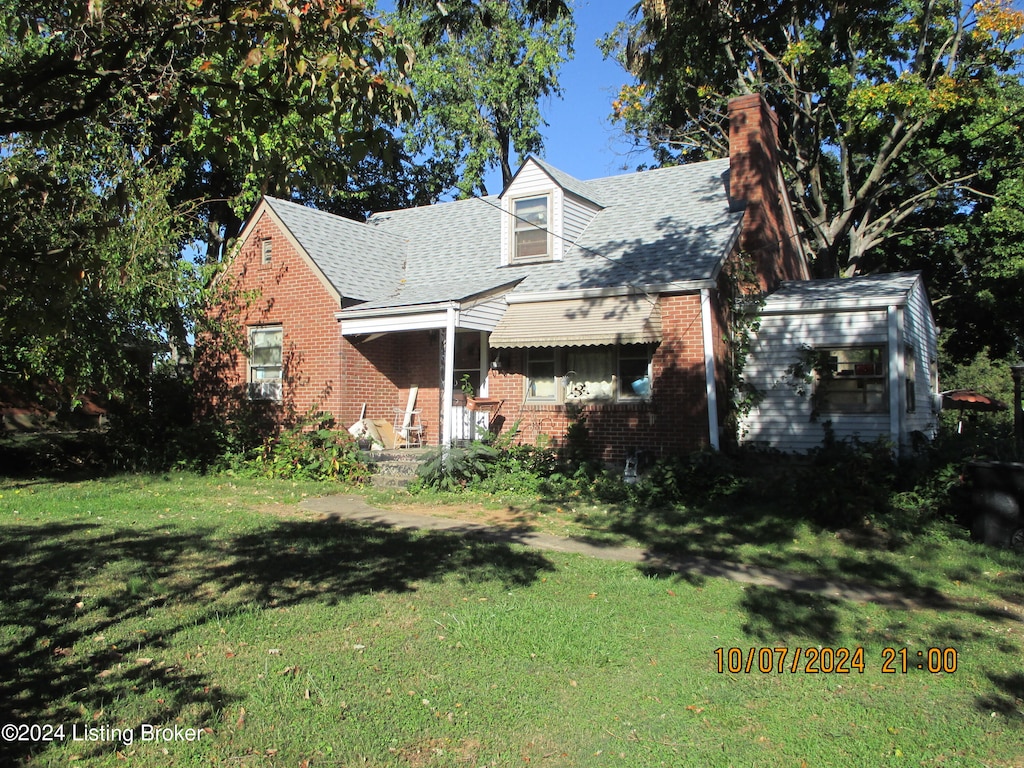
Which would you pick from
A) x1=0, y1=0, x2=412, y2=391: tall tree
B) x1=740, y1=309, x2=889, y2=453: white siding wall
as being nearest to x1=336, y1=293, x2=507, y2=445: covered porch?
x1=740, y1=309, x2=889, y2=453: white siding wall

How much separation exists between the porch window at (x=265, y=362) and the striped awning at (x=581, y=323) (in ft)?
17.2

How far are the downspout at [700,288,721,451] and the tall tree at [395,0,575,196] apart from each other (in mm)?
17281

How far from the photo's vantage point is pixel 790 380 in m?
13.2

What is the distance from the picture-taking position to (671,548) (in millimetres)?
8711

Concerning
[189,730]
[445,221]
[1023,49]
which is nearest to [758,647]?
[189,730]

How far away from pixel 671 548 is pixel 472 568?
2537 millimetres

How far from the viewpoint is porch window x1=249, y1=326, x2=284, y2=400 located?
16172 mm

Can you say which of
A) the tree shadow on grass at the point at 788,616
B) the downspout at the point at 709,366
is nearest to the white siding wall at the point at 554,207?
the downspout at the point at 709,366

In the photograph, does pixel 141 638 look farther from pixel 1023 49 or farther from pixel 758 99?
pixel 1023 49

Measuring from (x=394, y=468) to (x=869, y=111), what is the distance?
1613 centimetres

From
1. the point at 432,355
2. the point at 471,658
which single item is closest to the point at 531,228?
the point at 432,355

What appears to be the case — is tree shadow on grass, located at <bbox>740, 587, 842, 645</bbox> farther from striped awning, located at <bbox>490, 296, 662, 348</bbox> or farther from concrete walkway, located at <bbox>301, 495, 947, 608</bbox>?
striped awning, located at <bbox>490, 296, 662, 348</bbox>

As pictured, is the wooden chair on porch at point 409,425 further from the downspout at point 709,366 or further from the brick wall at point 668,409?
the downspout at point 709,366

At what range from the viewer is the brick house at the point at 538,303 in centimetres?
1284
